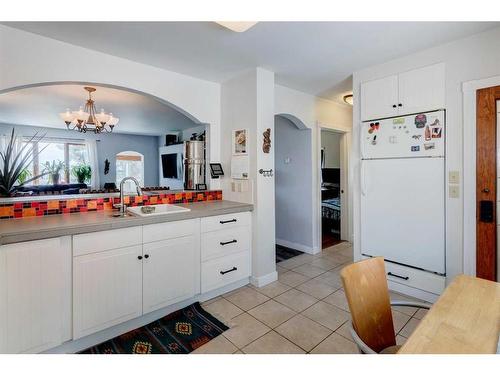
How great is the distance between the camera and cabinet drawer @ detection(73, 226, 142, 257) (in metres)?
1.71

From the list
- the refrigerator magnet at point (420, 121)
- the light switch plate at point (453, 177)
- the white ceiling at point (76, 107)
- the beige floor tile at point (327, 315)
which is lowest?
the beige floor tile at point (327, 315)

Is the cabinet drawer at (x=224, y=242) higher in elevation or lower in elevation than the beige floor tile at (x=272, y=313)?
higher

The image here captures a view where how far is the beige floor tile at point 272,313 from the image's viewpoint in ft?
6.84

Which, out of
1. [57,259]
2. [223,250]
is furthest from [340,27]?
[57,259]

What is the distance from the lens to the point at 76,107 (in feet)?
16.1

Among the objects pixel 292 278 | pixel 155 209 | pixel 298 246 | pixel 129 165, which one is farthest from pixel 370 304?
pixel 129 165

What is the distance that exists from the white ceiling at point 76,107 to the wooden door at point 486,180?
3.21 metres

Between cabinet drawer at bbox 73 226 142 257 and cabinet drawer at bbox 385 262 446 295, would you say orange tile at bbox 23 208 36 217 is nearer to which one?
cabinet drawer at bbox 73 226 142 257

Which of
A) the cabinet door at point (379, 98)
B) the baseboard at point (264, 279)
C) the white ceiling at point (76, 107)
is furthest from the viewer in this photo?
the white ceiling at point (76, 107)

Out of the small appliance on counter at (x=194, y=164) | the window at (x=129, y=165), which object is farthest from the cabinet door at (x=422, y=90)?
the window at (x=129, y=165)

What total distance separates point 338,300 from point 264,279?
2.50 ft

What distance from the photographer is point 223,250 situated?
2518 mm

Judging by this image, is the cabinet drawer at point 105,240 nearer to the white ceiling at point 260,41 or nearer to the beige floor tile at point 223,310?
the beige floor tile at point 223,310
